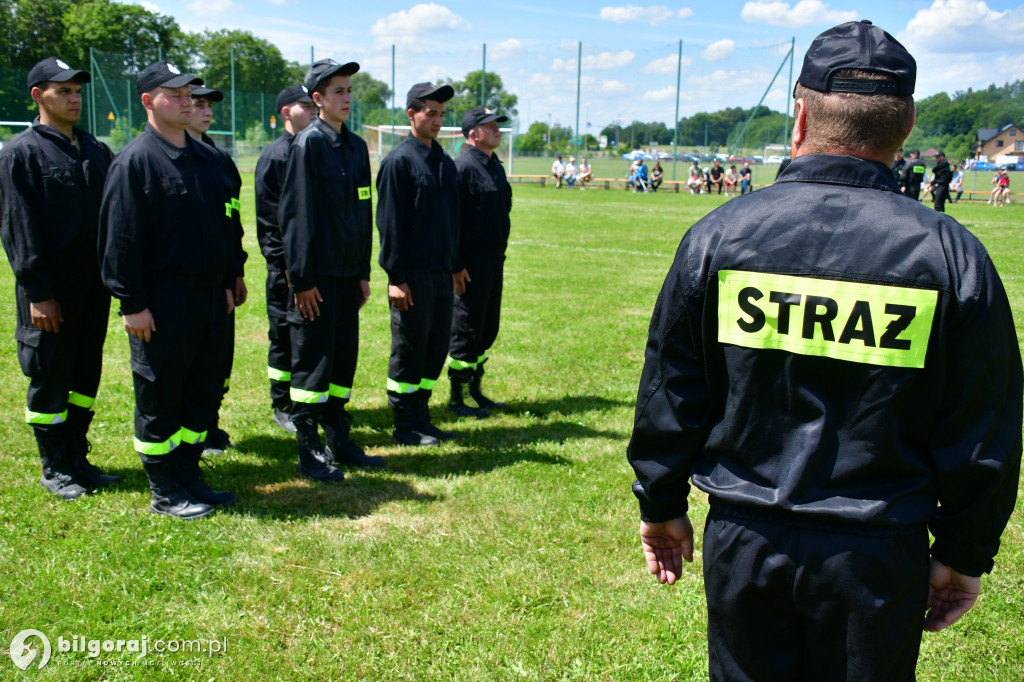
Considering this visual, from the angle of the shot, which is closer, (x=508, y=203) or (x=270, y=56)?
(x=508, y=203)

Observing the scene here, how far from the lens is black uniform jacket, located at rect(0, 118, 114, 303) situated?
4164 mm

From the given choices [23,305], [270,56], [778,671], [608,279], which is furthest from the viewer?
[270,56]

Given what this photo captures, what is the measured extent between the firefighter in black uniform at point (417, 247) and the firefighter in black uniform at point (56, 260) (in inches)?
69.1

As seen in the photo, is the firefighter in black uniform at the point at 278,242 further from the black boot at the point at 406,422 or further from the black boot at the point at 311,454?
the black boot at the point at 406,422

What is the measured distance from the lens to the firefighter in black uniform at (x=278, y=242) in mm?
5309

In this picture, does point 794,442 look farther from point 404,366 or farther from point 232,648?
point 404,366

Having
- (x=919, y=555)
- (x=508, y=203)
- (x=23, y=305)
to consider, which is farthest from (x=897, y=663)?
(x=508, y=203)

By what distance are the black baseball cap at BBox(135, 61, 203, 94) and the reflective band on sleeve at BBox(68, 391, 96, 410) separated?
6.07 feet

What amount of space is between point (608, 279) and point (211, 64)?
83170mm

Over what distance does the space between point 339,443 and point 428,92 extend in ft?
8.09

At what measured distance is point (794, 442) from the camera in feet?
5.84

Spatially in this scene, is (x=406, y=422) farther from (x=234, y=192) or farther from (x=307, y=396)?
(x=234, y=192)

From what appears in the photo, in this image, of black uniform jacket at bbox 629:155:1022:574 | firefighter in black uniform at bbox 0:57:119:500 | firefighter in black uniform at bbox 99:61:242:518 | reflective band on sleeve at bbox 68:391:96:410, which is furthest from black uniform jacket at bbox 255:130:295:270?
black uniform jacket at bbox 629:155:1022:574

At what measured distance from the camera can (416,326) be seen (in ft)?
17.7
